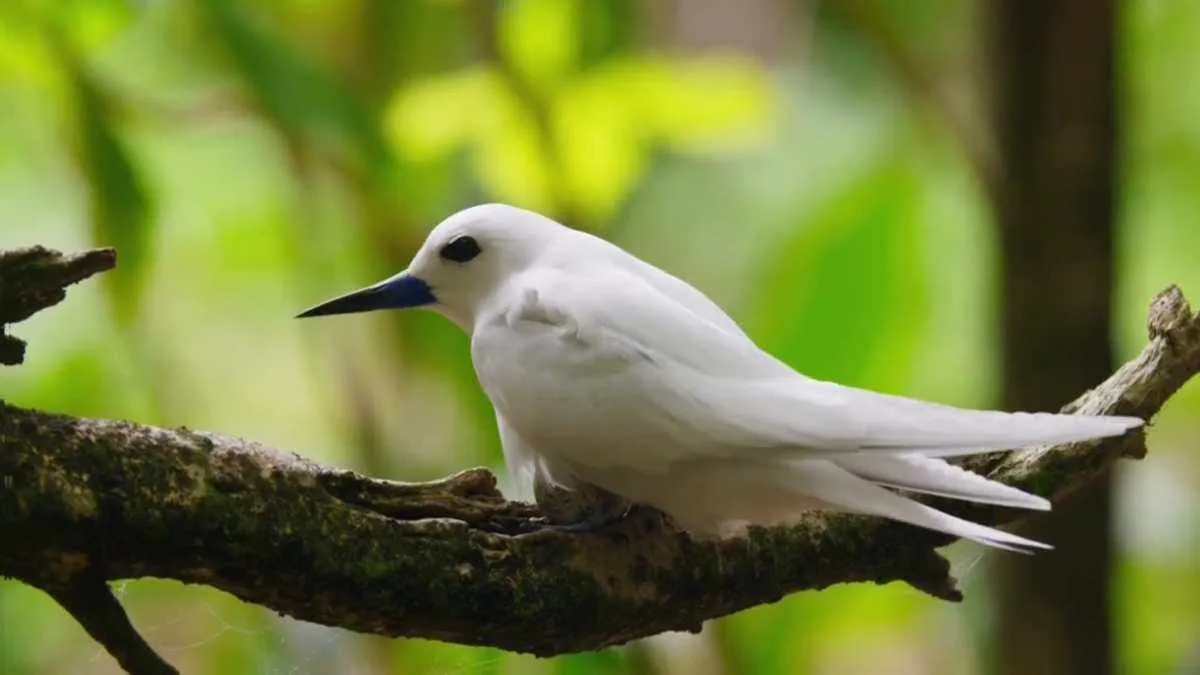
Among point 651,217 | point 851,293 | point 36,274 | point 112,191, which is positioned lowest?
point 36,274

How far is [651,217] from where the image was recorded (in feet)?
5.41

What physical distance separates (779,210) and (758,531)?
3.23ft

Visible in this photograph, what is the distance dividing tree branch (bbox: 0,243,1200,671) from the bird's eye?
15cm

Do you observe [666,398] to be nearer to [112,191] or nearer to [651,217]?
[112,191]

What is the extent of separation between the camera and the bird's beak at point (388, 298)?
76 centimetres

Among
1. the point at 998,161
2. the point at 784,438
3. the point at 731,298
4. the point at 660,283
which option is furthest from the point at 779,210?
the point at 784,438

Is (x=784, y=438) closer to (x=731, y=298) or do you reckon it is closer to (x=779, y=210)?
(x=731, y=298)

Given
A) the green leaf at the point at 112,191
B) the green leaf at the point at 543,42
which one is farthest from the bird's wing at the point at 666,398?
the green leaf at the point at 543,42

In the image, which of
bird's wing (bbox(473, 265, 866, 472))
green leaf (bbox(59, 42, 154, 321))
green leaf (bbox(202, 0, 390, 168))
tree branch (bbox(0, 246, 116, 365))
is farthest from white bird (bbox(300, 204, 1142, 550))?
green leaf (bbox(202, 0, 390, 168))

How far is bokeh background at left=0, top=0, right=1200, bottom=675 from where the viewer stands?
1.15 metres

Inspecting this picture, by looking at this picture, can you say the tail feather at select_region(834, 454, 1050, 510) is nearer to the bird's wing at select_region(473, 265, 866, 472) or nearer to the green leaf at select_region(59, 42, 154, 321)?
the bird's wing at select_region(473, 265, 866, 472)

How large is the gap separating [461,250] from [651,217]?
2.93 feet

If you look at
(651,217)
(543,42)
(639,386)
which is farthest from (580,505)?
(651,217)

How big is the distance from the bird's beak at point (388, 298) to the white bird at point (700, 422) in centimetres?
5
